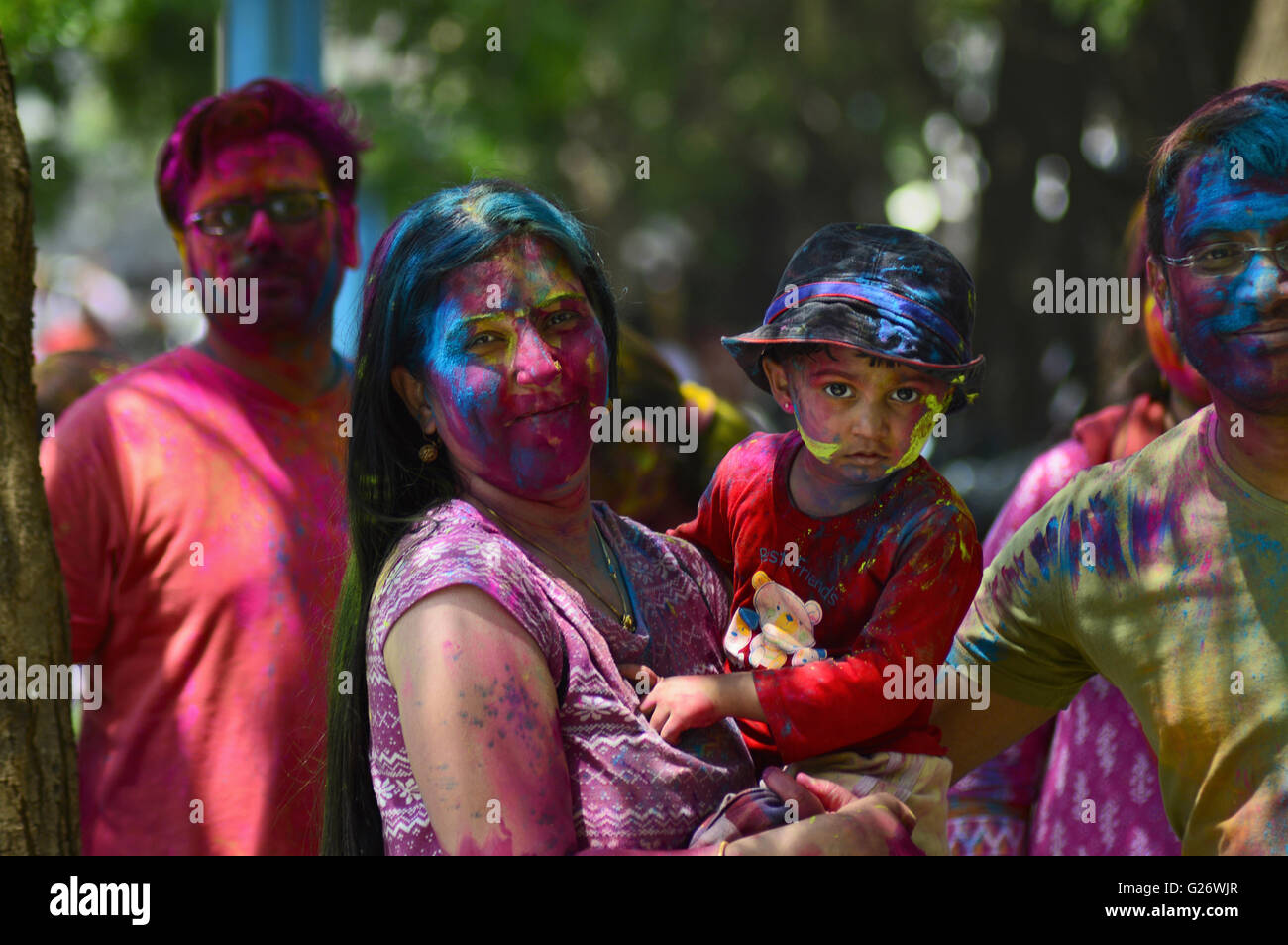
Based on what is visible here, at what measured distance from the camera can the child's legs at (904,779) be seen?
2.26m

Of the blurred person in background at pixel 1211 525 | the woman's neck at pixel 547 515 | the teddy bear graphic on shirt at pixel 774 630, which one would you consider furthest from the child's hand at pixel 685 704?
the blurred person in background at pixel 1211 525

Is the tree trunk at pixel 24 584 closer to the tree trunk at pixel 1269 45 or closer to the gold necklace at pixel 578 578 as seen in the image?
the gold necklace at pixel 578 578

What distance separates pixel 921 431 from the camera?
7.45 feet

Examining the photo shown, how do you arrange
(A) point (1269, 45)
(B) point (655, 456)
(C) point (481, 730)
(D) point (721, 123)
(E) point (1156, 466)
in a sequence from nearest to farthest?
(C) point (481, 730)
(E) point (1156, 466)
(B) point (655, 456)
(A) point (1269, 45)
(D) point (721, 123)

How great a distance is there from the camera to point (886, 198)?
1831 centimetres

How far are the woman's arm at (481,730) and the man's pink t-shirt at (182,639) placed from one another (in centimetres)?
128

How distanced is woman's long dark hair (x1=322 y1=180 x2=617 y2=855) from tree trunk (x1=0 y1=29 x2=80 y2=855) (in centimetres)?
49

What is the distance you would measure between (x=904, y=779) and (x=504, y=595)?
74cm

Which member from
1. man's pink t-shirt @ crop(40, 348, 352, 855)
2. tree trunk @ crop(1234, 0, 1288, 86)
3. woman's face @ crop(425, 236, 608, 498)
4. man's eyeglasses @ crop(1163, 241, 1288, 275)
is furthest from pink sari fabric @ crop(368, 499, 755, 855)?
tree trunk @ crop(1234, 0, 1288, 86)

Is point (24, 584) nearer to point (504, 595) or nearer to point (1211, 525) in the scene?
point (504, 595)

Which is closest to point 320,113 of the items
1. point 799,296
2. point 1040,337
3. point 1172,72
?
point 799,296

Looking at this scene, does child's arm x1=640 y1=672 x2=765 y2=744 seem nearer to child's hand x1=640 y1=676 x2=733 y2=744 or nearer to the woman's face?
child's hand x1=640 y1=676 x2=733 y2=744

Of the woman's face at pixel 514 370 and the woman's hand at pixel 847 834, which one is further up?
the woman's face at pixel 514 370

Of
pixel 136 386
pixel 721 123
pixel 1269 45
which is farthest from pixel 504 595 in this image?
pixel 721 123
